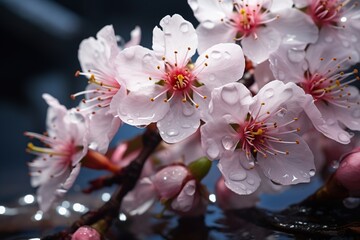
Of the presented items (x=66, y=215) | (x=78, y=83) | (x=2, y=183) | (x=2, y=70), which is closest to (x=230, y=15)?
(x=66, y=215)

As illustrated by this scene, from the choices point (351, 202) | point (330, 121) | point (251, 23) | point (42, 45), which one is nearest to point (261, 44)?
point (251, 23)

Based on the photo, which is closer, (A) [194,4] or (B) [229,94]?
(B) [229,94]

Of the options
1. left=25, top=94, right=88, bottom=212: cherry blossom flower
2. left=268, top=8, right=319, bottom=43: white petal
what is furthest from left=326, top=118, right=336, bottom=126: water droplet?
left=25, top=94, right=88, bottom=212: cherry blossom flower

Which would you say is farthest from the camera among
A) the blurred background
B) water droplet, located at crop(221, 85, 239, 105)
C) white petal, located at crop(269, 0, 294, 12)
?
the blurred background

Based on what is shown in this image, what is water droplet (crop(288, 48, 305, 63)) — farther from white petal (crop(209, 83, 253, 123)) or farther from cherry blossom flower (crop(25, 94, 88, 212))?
cherry blossom flower (crop(25, 94, 88, 212))

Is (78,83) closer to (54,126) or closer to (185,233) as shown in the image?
(54,126)

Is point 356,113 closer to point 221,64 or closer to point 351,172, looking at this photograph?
point 351,172
